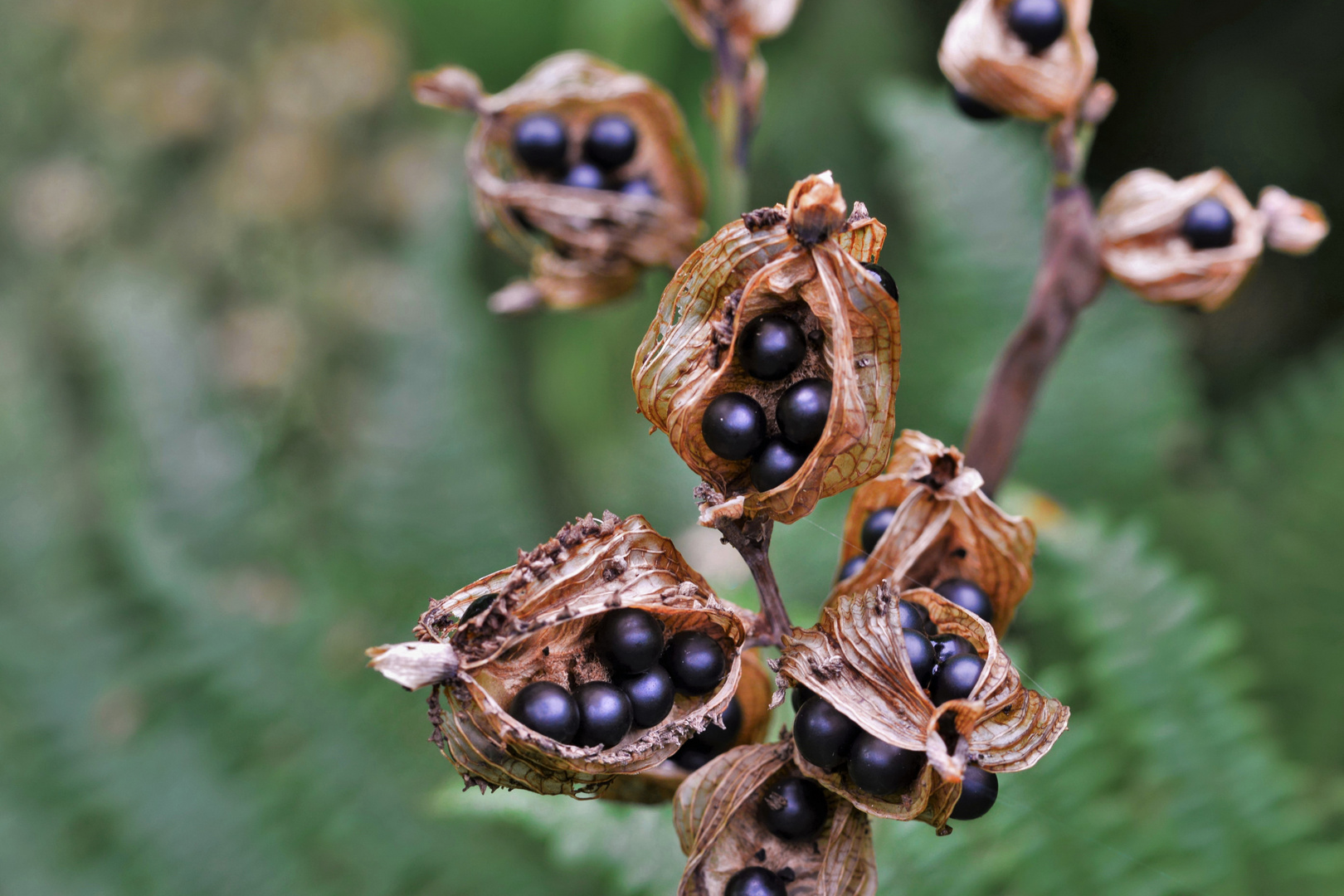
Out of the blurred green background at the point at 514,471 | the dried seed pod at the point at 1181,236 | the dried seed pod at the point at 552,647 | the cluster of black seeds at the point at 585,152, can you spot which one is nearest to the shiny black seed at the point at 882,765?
the dried seed pod at the point at 552,647

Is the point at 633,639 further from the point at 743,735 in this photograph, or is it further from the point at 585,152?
the point at 585,152

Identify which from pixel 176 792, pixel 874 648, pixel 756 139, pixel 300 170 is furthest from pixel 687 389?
pixel 300 170

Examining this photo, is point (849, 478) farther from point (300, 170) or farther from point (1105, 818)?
point (300, 170)

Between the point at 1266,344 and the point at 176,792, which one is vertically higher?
the point at 1266,344

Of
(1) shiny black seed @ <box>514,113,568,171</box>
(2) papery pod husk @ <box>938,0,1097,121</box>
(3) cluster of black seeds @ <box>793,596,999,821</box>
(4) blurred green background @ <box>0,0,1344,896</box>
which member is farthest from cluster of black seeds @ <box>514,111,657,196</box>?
(3) cluster of black seeds @ <box>793,596,999,821</box>

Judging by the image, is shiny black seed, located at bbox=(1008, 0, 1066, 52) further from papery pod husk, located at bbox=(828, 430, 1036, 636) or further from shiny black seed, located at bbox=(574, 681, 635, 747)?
shiny black seed, located at bbox=(574, 681, 635, 747)

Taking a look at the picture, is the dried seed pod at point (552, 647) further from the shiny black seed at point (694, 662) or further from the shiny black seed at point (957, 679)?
the shiny black seed at point (957, 679)
